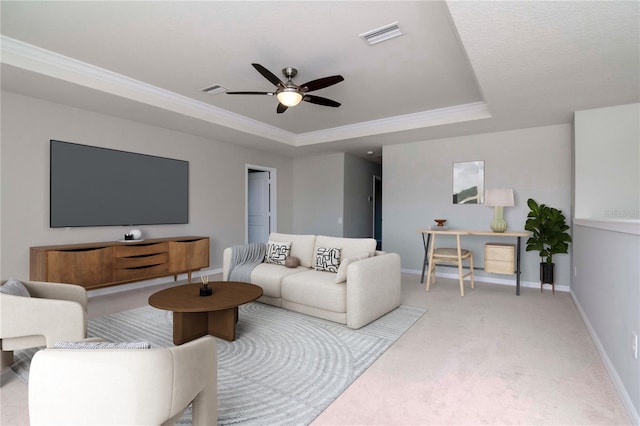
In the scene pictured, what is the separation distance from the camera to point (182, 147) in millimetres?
5410

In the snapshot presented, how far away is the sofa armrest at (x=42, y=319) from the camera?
2016mm

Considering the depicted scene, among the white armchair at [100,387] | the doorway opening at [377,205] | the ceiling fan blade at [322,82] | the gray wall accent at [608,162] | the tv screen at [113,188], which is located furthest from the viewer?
the doorway opening at [377,205]

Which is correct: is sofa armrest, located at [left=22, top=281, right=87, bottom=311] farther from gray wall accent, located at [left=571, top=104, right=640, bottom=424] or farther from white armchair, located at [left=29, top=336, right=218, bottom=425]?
gray wall accent, located at [left=571, top=104, right=640, bottom=424]

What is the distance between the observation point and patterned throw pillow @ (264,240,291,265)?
4281 millimetres

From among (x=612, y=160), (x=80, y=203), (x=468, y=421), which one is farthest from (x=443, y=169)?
(x=80, y=203)

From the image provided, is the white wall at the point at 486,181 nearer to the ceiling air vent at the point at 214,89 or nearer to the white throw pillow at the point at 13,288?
the ceiling air vent at the point at 214,89

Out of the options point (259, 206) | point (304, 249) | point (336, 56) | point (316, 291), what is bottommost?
point (316, 291)

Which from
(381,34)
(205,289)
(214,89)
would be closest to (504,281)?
(381,34)

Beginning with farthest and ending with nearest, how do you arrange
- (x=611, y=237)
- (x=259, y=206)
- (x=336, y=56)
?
(x=259, y=206)
(x=336, y=56)
(x=611, y=237)

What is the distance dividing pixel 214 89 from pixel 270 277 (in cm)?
241

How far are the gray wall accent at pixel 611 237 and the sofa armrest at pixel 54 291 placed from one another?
12.3 ft

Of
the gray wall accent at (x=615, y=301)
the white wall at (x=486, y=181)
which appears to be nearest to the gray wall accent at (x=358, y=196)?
the white wall at (x=486, y=181)

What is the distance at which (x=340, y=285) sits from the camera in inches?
129

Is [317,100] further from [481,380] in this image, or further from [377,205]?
[377,205]
